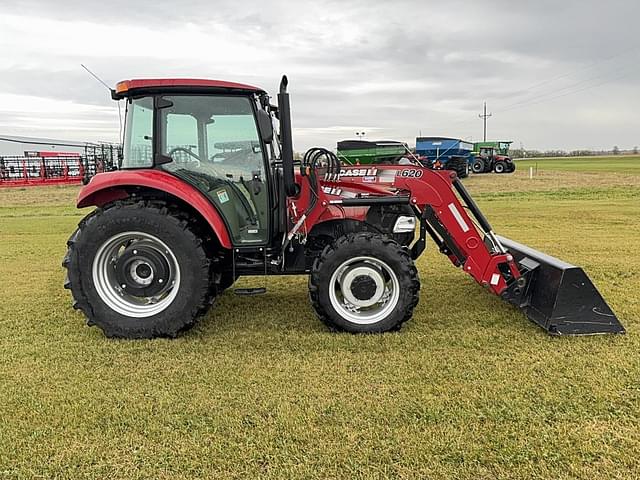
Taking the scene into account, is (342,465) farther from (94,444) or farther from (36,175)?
(36,175)

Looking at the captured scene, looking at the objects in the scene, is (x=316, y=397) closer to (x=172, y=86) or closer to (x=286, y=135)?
(x=286, y=135)

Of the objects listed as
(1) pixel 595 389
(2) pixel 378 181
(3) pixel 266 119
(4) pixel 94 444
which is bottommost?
(4) pixel 94 444

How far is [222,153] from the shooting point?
4867 mm

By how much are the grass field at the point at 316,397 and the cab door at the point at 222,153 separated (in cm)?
112

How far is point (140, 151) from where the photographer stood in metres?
4.84

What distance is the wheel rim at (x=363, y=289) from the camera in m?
4.78

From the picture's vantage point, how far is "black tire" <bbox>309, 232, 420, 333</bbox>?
4.71 meters

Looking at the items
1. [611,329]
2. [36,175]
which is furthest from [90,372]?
[36,175]

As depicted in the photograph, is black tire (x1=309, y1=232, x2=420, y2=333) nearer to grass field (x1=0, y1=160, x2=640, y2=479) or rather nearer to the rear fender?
grass field (x1=0, y1=160, x2=640, y2=479)

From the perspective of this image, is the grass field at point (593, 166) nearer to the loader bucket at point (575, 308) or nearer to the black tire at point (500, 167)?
the black tire at point (500, 167)

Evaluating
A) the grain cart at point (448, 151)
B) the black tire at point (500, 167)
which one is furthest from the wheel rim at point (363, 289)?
the black tire at point (500, 167)

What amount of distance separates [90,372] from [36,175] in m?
33.0

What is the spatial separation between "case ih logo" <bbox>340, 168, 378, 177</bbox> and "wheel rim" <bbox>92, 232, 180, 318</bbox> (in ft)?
5.92

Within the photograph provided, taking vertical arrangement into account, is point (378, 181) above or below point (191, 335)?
above
